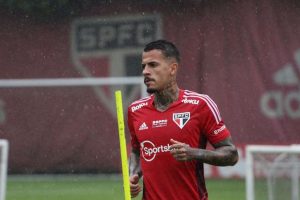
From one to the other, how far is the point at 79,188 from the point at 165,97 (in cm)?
806

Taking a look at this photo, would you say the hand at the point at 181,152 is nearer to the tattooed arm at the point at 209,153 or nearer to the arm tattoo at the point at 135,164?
the tattooed arm at the point at 209,153

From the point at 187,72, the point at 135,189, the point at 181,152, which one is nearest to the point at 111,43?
the point at 187,72

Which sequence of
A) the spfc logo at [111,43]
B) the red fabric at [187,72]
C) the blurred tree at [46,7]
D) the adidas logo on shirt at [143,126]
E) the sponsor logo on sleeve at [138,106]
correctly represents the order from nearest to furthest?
the adidas logo on shirt at [143,126], the sponsor logo on sleeve at [138,106], the red fabric at [187,72], the spfc logo at [111,43], the blurred tree at [46,7]

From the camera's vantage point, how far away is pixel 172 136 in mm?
5387

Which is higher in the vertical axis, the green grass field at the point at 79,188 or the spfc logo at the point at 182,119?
the spfc logo at the point at 182,119

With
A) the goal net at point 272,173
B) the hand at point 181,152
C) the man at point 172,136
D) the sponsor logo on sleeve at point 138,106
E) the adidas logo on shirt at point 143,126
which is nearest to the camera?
the hand at point 181,152

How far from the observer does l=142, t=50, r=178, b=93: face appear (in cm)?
544

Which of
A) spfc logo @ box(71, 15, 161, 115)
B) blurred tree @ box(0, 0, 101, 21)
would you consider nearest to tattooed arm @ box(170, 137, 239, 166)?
spfc logo @ box(71, 15, 161, 115)

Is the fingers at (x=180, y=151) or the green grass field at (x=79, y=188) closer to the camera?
the fingers at (x=180, y=151)

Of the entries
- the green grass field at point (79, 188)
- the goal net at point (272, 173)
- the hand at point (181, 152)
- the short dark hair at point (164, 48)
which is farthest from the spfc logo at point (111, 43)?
the hand at point (181, 152)

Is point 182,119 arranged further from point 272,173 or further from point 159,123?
point 272,173

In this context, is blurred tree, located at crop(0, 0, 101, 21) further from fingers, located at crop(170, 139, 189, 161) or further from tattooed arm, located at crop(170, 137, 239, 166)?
fingers, located at crop(170, 139, 189, 161)

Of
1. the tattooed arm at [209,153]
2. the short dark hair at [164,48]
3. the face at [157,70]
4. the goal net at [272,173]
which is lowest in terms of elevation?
the goal net at [272,173]

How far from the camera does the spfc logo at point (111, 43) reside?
16469 mm
